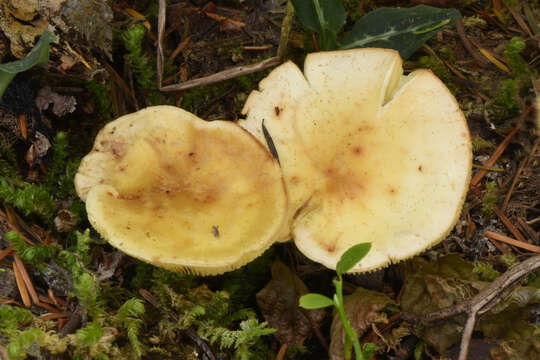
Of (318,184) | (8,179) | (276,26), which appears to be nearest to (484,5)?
(276,26)

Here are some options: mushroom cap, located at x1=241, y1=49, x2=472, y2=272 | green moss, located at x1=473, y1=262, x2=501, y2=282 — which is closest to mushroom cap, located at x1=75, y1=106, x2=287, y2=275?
mushroom cap, located at x1=241, y1=49, x2=472, y2=272

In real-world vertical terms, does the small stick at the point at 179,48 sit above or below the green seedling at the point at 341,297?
above

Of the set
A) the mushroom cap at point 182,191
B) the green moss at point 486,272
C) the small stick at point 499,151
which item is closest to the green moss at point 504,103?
the small stick at point 499,151

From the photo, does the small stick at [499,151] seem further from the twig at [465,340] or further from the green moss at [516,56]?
the twig at [465,340]

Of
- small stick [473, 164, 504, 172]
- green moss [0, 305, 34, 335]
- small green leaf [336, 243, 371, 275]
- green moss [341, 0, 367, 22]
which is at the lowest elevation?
small stick [473, 164, 504, 172]

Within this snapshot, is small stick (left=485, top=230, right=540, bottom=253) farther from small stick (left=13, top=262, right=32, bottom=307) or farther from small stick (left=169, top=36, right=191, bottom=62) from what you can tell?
small stick (left=13, top=262, right=32, bottom=307)

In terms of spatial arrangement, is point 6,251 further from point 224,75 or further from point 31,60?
point 224,75
